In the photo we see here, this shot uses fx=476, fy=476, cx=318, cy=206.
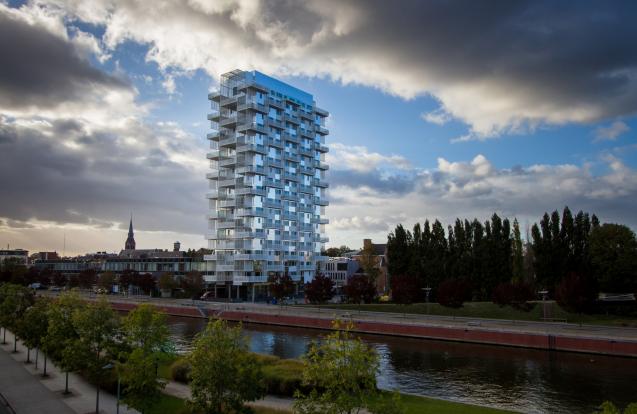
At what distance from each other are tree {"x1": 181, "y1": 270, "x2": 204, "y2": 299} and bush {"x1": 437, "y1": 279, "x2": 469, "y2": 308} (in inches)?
2742

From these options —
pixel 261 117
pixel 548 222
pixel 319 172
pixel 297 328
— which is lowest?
pixel 297 328

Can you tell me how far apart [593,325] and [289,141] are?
91274mm

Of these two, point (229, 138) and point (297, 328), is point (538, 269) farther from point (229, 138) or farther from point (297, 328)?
point (229, 138)

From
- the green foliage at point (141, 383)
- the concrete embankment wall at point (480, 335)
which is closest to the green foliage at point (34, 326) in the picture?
the concrete embankment wall at point (480, 335)

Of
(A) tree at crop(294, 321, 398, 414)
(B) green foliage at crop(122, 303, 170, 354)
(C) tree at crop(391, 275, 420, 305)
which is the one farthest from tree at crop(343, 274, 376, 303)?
(A) tree at crop(294, 321, 398, 414)

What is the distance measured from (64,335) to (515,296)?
203ft

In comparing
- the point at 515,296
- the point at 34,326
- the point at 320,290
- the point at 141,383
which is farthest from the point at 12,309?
the point at 515,296

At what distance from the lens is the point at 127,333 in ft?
112

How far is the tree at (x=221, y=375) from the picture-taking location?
2211cm

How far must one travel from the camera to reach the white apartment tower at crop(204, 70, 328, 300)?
123062 millimetres

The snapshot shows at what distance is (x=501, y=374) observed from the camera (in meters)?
45.7

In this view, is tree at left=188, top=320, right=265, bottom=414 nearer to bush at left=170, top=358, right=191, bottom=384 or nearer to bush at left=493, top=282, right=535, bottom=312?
bush at left=170, top=358, right=191, bottom=384

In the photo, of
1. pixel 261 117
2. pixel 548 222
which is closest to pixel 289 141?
pixel 261 117

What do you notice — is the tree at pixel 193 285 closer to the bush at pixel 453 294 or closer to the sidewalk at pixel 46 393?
the bush at pixel 453 294
